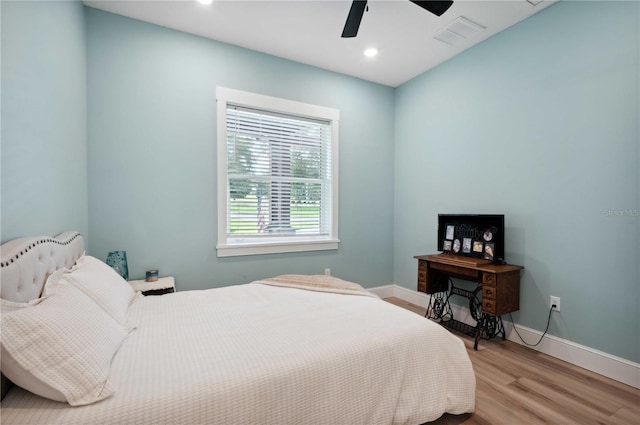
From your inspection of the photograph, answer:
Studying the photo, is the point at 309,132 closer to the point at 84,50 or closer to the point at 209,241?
the point at 209,241

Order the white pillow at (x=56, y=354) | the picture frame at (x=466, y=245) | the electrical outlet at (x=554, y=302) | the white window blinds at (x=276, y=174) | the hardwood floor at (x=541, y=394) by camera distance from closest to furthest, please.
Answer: the white pillow at (x=56, y=354) < the hardwood floor at (x=541, y=394) < the electrical outlet at (x=554, y=302) < the picture frame at (x=466, y=245) < the white window blinds at (x=276, y=174)

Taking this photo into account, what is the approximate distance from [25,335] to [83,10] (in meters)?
2.77

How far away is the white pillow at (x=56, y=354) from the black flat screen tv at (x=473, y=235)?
291 cm

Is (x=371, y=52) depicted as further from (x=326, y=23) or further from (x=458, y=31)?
(x=458, y=31)

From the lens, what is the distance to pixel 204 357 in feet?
4.24

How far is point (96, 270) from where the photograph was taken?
1.80 m

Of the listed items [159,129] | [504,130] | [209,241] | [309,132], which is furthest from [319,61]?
[209,241]

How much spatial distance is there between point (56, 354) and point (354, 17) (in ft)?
8.63

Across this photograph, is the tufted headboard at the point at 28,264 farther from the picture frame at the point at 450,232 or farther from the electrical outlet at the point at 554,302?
the electrical outlet at the point at 554,302

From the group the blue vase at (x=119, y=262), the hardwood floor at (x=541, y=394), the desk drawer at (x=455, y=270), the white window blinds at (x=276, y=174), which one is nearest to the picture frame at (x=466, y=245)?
the desk drawer at (x=455, y=270)

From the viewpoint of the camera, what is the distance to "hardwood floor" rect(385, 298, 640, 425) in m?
1.72

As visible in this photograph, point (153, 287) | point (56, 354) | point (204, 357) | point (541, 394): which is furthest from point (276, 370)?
point (541, 394)

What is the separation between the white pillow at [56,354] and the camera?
96cm

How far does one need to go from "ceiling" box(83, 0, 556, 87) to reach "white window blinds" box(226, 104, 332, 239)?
709 mm
